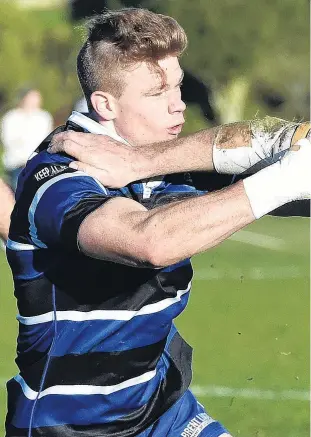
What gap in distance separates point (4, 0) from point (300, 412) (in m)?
37.5

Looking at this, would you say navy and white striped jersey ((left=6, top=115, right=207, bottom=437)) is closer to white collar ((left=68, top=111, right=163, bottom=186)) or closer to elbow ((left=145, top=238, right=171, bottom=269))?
white collar ((left=68, top=111, right=163, bottom=186))

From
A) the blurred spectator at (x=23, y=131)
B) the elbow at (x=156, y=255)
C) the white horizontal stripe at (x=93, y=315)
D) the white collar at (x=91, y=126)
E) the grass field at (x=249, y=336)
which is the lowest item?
the blurred spectator at (x=23, y=131)

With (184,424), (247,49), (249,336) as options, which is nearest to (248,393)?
(249,336)

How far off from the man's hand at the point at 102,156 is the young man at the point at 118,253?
4 cm

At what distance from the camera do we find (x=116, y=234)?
3893 mm

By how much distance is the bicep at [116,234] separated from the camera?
388 cm

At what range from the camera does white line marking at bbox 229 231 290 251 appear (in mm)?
16469

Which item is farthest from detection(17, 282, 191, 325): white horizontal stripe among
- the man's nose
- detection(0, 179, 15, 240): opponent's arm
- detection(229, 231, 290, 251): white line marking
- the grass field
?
detection(229, 231, 290, 251): white line marking

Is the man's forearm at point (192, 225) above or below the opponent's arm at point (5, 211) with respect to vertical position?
above

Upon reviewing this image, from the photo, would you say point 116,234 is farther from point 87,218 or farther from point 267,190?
point 267,190

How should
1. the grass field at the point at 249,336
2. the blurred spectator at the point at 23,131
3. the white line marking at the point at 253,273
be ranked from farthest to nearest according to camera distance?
the blurred spectator at the point at 23,131
the white line marking at the point at 253,273
the grass field at the point at 249,336

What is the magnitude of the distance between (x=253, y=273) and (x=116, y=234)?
10.0 m

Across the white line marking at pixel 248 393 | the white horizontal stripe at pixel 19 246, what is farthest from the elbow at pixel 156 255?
the white line marking at pixel 248 393

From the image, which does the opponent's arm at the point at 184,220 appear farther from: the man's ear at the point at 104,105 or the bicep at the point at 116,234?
the man's ear at the point at 104,105
